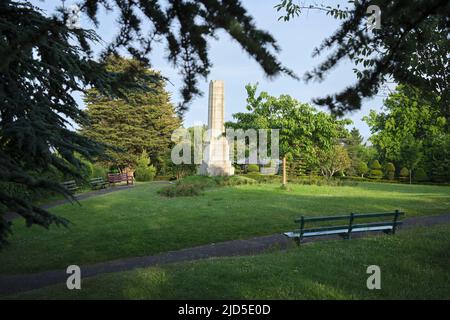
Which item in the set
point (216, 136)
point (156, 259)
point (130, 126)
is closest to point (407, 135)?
point (216, 136)

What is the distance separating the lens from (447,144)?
3500cm

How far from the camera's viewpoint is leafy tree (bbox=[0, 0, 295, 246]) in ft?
8.56

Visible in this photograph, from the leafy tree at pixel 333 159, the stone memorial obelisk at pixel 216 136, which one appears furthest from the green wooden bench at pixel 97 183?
the leafy tree at pixel 333 159

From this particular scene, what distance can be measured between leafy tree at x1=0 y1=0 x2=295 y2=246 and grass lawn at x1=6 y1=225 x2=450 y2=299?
177 cm

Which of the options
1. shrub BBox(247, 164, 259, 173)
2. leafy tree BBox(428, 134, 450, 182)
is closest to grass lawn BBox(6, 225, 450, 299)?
shrub BBox(247, 164, 259, 173)

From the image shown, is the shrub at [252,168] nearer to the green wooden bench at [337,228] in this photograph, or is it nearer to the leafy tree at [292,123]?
A: the leafy tree at [292,123]

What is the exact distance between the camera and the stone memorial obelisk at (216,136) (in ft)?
88.9

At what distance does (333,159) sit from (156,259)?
96.4 ft

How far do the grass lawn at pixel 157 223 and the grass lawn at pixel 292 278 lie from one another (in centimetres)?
269

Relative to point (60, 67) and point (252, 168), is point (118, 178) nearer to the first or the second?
point (252, 168)

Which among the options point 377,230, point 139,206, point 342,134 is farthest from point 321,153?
point 377,230

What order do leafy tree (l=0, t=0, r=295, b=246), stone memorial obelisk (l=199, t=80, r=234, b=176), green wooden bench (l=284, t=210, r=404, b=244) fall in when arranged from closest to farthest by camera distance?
leafy tree (l=0, t=0, r=295, b=246)
green wooden bench (l=284, t=210, r=404, b=244)
stone memorial obelisk (l=199, t=80, r=234, b=176)

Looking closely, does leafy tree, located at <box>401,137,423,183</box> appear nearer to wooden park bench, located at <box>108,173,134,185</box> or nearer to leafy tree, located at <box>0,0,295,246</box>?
wooden park bench, located at <box>108,173,134,185</box>

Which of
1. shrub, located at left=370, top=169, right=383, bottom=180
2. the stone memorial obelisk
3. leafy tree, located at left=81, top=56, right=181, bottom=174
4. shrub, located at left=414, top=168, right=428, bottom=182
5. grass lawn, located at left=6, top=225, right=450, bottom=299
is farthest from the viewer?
leafy tree, located at left=81, top=56, right=181, bottom=174
